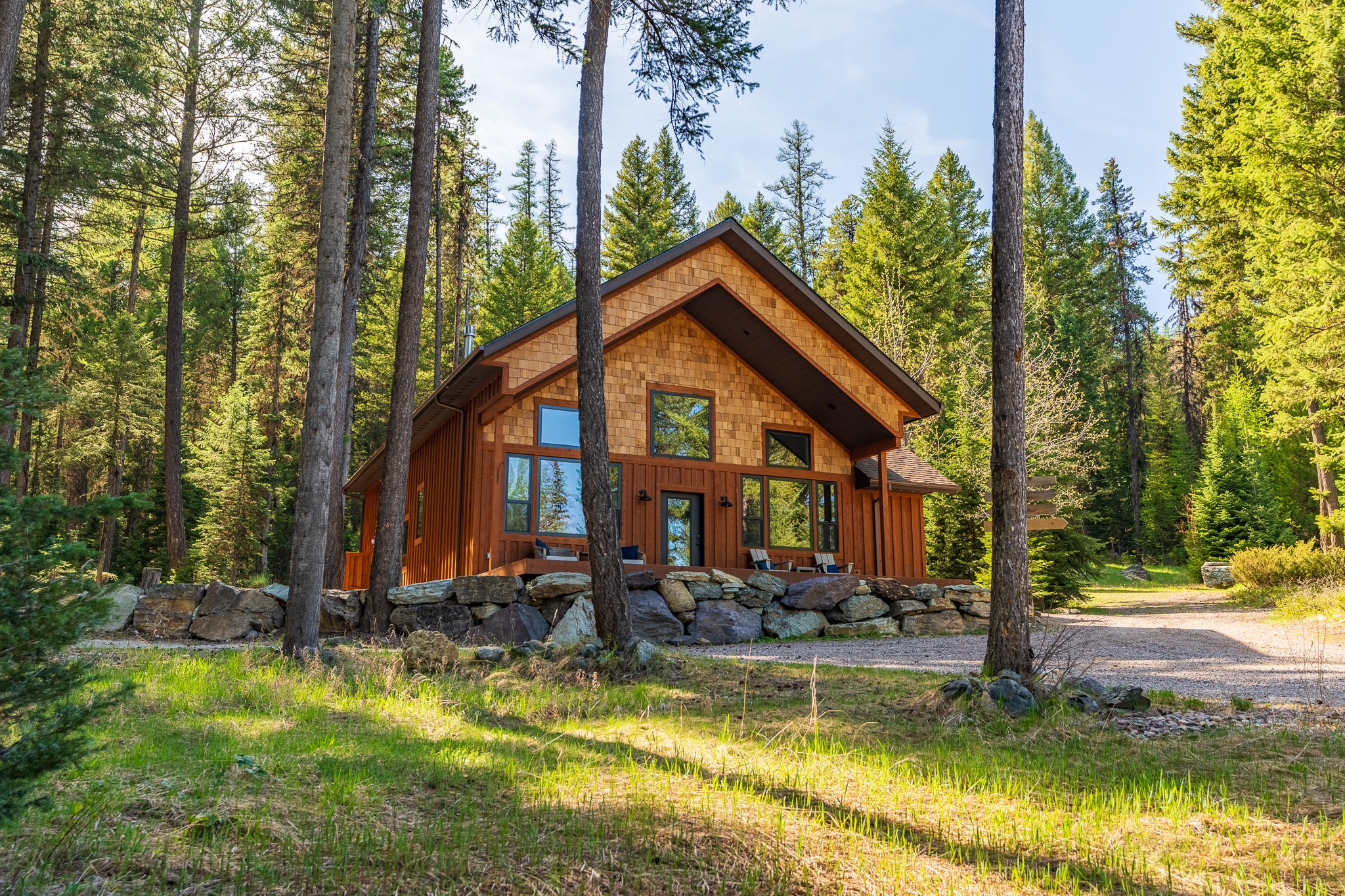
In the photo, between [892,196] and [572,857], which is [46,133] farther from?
[892,196]

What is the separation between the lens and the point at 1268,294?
69.2ft

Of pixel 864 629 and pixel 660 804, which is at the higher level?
pixel 660 804

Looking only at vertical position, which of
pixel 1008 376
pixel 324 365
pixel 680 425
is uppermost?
pixel 680 425

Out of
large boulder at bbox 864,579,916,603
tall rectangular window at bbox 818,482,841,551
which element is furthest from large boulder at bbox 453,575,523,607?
tall rectangular window at bbox 818,482,841,551

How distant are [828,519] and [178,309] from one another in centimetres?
1473

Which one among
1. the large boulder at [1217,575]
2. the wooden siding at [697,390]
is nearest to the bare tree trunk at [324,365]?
the wooden siding at [697,390]

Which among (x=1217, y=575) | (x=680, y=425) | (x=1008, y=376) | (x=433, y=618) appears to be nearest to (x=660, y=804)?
(x=1008, y=376)

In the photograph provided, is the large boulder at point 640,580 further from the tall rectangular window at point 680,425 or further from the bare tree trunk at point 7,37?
the bare tree trunk at point 7,37

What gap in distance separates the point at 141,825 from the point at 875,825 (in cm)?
292

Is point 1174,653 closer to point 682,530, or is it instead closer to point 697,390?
point 682,530

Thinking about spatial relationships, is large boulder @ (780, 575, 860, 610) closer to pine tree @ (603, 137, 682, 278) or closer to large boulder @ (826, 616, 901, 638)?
A: large boulder @ (826, 616, 901, 638)

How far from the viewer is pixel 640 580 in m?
13.6

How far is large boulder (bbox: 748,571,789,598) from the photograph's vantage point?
14.6 m

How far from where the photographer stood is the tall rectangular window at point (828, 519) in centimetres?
1691
